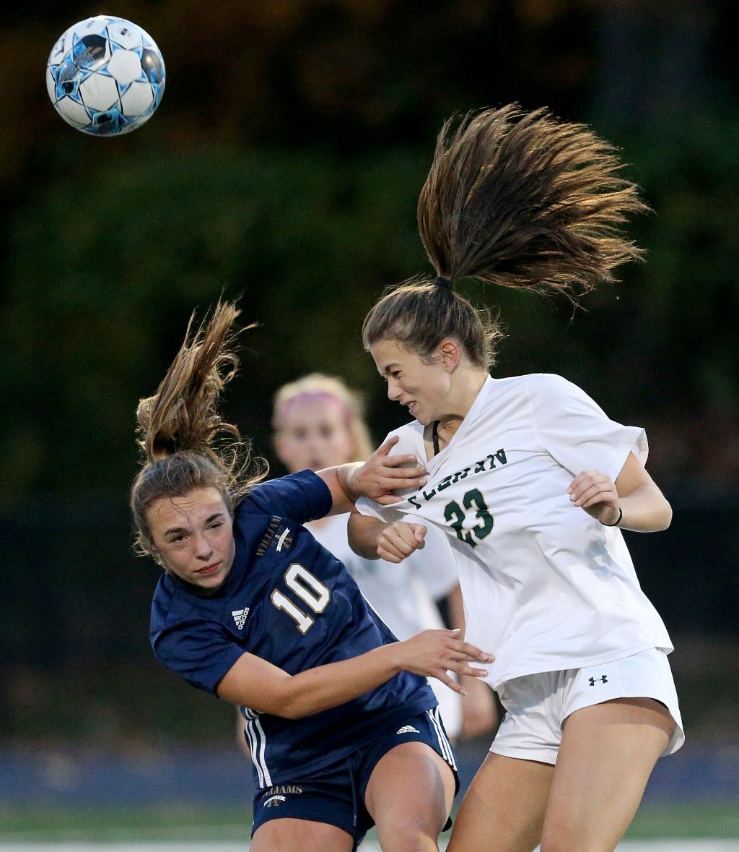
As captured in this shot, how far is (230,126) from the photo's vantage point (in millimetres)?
13422

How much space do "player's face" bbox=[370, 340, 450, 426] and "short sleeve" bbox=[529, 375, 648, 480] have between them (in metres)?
0.27

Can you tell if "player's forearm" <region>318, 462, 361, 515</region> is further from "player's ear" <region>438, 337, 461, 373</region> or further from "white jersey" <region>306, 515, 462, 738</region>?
"white jersey" <region>306, 515, 462, 738</region>

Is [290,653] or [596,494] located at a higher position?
[596,494]

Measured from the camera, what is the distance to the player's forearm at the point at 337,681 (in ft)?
12.3

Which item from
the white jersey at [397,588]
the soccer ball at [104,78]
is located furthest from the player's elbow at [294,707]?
the soccer ball at [104,78]

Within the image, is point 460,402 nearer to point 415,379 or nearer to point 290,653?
point 415,379

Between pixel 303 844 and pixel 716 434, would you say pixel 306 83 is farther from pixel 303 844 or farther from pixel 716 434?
pixel 303 844

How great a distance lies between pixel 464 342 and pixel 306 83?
9.94 m

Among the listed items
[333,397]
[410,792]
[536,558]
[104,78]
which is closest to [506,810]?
[410,792]

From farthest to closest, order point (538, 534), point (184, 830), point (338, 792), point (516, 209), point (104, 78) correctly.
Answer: point (184, 830), point (104, 78), point (516, 209), point (338, 792), point (538, 534)

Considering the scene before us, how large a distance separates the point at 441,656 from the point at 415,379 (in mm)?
794

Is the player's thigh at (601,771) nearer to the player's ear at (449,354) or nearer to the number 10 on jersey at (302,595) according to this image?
the number 10 on jersey at (302,595)

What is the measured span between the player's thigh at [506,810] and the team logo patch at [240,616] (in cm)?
83

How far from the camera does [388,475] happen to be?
13.4 feet
